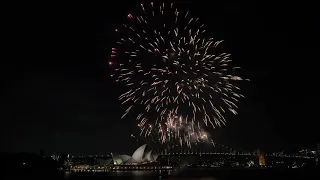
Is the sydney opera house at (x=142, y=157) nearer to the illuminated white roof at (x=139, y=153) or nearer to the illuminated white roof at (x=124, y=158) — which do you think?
the illuminated white roof at (x=139, y=153)

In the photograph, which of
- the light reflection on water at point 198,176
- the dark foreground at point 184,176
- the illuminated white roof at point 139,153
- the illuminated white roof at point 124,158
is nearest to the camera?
the light reflection on water at point 198,176

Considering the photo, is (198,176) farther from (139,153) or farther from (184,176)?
(139,153)

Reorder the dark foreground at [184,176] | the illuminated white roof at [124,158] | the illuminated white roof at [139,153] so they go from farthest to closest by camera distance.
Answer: the illuminated white roof at [124,158], the illuminated white roof at [139,153], the dark foreground at [184,176]

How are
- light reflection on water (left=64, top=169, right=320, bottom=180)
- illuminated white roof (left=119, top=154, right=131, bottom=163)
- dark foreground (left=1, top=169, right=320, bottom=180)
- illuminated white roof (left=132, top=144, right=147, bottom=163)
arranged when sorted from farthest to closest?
illuminated white roof (left=119, top=154, right=131, bottom=163) → illuminated white roof (left=132, top=144, right=147, bottom=163) → dark foreground (left=1, top=169, right=320, bottom=180) → light reflection on water (left=64, top=169, right=320, bottom=180)

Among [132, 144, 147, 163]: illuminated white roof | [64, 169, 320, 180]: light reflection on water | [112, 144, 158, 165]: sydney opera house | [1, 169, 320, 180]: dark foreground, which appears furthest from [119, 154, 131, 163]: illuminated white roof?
[64, 169, 320, 180]: light reflection on water

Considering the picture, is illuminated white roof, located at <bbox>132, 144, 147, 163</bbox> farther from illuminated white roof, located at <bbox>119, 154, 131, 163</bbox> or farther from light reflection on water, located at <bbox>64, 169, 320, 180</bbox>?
light reflection on water, located at <bbox>64, 169, 320, 180</bbox>

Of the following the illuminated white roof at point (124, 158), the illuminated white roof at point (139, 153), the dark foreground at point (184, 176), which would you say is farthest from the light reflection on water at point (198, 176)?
the illuminated white roof at point (124, 158)

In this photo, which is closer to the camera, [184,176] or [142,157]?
[184,176]

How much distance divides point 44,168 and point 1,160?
24654 millimetres

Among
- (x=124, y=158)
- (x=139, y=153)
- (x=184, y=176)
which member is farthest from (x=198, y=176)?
(x=124, y=158)

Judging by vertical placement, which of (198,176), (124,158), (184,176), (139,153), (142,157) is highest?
(139,153)

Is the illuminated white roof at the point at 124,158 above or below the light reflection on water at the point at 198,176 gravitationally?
above

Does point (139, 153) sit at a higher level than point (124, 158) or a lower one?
higher

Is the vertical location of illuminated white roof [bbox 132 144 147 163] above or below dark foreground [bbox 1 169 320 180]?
above
